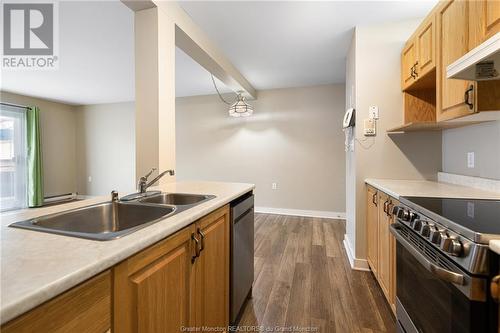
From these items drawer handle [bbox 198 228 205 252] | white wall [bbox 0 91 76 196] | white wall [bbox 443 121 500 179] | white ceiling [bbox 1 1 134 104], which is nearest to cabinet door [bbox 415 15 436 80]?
white wall [bbox 443 121 500 179]

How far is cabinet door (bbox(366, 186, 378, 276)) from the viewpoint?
6.56 feet

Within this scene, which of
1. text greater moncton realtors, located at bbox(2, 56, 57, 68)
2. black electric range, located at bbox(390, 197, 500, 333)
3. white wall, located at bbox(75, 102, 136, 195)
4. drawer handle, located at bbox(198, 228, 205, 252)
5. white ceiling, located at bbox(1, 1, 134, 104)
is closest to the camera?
black electric range, located at bbox(390, 197, 500, 333)

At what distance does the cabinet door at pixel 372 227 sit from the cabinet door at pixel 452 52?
0.82m

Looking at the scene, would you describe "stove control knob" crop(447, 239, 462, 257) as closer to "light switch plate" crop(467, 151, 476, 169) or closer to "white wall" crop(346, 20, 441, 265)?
"light switch plate" crop(467, 151, 476, 169)

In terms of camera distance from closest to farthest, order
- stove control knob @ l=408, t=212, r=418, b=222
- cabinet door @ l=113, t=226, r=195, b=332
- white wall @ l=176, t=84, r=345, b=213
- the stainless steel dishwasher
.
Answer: cabinet door @ l=113, t=226, r=195, b=332
stove control knob @ l=408, t=212, r=418, b=222
the stainless steel dishwasher
white wall @ l=176, t=84, r=345, b=213

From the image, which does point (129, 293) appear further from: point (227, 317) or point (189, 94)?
point (189, 94)

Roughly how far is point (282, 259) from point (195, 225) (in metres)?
1.87

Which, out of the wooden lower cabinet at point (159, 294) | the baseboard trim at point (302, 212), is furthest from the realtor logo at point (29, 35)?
the baseboard trim at point (302, 212)

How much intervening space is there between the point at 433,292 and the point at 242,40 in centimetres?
282

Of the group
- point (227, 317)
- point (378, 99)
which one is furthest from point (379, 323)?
point (378, 99)

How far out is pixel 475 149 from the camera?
1779mm

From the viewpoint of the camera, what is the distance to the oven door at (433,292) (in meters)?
0.76

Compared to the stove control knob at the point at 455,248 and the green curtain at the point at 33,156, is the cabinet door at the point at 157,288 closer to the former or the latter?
the stove control knob at the point at 455,248

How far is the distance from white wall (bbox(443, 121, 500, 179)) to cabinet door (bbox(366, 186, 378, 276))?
2.36 feet
